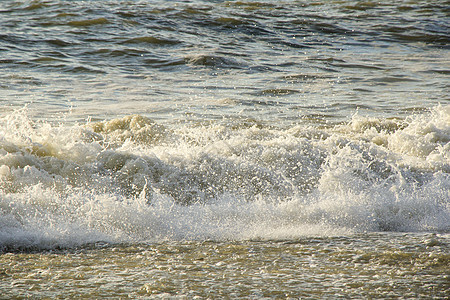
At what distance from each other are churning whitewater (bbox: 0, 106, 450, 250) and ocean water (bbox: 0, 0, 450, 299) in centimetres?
2

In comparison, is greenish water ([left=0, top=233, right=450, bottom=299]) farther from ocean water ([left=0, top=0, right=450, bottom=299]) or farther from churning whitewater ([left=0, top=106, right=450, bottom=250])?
churning whitewater ([left=0, top=106, right=450, bottom=250])

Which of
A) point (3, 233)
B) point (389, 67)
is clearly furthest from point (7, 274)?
point (389, 67)

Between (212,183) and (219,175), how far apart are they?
12cm

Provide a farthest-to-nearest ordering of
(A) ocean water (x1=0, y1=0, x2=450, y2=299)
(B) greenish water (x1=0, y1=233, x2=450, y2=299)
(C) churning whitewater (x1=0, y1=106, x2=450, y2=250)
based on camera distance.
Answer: (C) churning whitewater (x1=0, y1=106, x2=450, y2=250) → (A) ocean water (x1=0, y1=0, x2=450, y2=299) → (B) greenish water (x1=0, y1=233, x2=450, y2=299)

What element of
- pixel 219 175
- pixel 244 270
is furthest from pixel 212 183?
pixel 244 270

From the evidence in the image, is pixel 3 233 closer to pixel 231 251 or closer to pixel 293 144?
pixel 231 251

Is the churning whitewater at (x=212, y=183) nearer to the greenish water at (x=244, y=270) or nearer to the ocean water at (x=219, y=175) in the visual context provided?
the ocean water at (x=219, y=175)

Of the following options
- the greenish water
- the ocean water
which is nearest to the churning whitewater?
the ocean water

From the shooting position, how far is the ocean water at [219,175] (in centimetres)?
300

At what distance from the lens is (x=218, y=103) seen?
805 cm

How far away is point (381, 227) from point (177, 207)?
1.56m

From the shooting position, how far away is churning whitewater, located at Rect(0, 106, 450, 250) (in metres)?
3.74

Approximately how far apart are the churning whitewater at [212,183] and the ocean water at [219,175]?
0.02 m

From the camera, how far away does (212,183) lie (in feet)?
15.8
